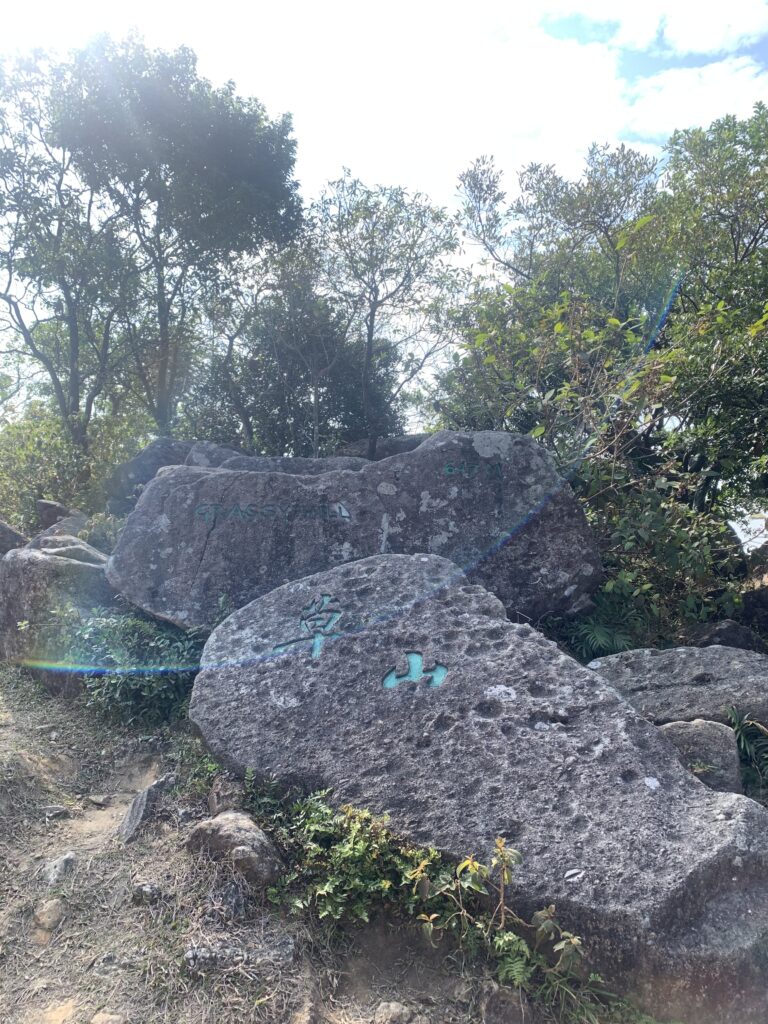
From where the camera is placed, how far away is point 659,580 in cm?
652

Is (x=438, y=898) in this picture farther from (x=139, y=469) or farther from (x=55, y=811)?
(x=139, y=469)

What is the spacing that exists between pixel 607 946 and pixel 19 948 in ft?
8.10

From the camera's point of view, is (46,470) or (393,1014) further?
(46,470)

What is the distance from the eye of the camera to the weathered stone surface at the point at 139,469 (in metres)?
9.32

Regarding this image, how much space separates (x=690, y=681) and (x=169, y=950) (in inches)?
134

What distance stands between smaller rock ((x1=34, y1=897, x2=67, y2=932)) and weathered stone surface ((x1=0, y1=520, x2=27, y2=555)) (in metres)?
5.48

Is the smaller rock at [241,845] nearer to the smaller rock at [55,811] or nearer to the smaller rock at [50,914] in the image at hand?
the smaller rock at [50,914]

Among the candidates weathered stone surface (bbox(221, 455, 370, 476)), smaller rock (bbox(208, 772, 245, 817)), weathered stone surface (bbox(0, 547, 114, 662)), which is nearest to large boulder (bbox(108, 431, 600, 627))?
weathered stone surface (bbox(0, 547, 114, 662))

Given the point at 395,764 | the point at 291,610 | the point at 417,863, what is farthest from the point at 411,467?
the point at 417,863

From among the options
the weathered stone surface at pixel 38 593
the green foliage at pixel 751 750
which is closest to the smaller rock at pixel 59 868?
the weathered stone surface at pixel 38 593

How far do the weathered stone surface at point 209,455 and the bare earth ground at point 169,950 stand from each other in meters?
5.39

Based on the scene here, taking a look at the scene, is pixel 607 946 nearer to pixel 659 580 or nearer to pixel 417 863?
pixel 417 863

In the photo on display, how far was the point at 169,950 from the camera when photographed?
3174 mm

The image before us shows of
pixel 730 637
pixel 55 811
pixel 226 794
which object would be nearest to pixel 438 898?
pixel 226 794
